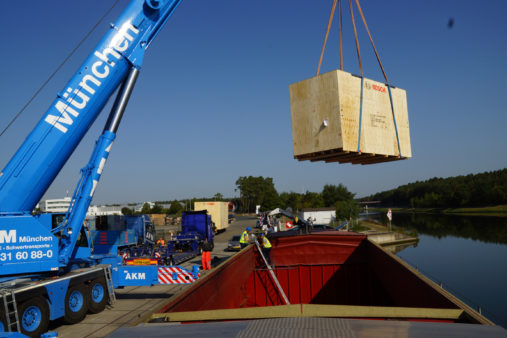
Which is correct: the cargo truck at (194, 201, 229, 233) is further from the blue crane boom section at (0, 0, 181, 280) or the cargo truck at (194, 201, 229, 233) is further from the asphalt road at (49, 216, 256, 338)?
the blue crane boom section at (0, 0, 181, 280)

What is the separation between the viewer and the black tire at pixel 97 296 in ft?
28.7

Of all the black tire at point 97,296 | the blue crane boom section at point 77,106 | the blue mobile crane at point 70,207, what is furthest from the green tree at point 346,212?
the blue crane boom section at point 77,106

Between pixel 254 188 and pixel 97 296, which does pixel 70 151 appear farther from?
pixel 254 188

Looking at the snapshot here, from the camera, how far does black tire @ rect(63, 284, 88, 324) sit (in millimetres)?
7984

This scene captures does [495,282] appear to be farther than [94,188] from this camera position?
Yes

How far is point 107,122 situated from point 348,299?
761cm

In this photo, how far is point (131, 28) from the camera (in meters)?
8.70

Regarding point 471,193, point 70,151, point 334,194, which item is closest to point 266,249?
point 70,151

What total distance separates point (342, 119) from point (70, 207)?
6.40 meters

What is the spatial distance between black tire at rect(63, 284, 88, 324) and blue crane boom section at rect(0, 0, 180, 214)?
2160 mm

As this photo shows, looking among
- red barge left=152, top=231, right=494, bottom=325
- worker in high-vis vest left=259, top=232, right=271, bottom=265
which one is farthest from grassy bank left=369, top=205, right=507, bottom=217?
worker in high-vis vest left=259, top=232, right=271, bottom=265

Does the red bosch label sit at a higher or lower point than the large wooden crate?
higher

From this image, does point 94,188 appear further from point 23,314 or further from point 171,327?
point 171,327

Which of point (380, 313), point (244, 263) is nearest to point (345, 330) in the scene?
point (380, 313)
